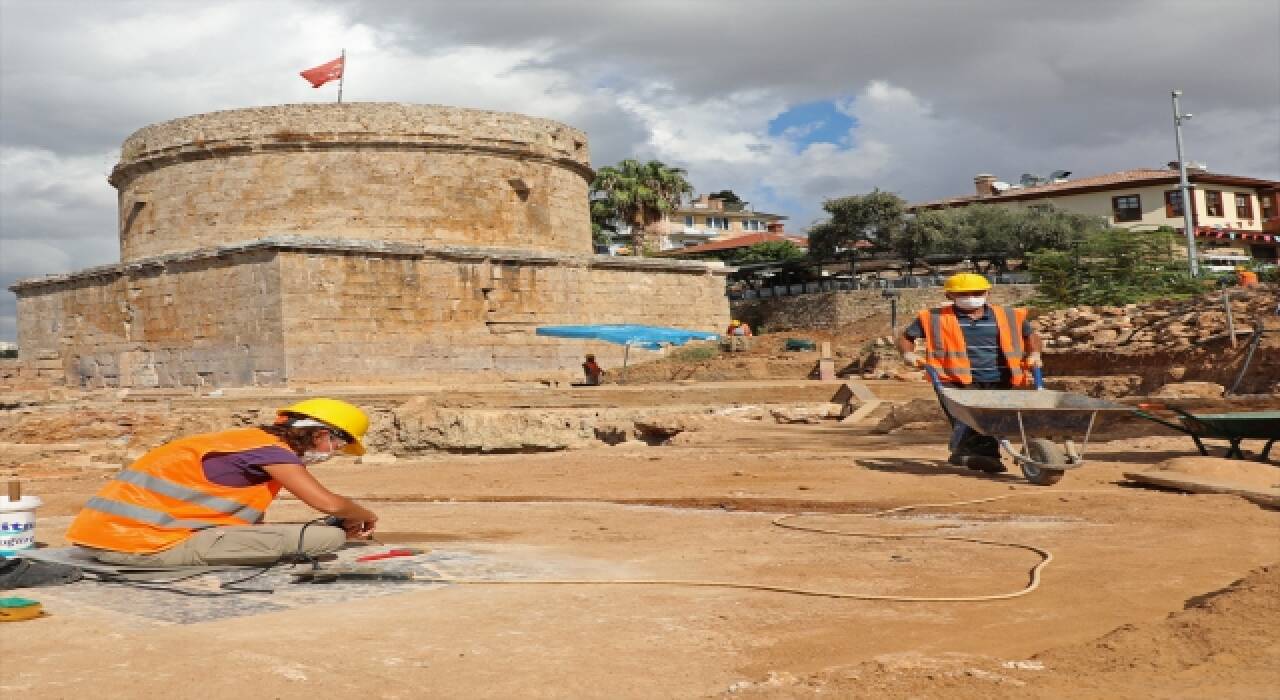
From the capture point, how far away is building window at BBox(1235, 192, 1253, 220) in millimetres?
54906

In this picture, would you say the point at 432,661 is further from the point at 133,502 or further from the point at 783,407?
the point at 783,407

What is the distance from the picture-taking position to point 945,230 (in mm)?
45344

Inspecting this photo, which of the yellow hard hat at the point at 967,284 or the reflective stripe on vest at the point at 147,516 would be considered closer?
the reflective stripe on vest at the point at 147,516

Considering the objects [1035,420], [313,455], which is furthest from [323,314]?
[313,455]

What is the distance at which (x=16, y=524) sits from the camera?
19.8 ft

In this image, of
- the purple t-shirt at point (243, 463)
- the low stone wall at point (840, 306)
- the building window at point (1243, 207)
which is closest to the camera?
the purple t-shirt at point (243, 463)

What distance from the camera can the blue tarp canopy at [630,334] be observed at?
82.0 ft

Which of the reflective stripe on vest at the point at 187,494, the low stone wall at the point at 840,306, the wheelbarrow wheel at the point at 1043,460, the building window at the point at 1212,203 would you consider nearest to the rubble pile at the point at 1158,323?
the wheelbarrow wheel at the point at 1043,460

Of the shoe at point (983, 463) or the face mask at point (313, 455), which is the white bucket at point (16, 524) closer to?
the face mask at point (313, 455)

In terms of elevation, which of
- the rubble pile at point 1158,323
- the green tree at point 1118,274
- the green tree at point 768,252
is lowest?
the rubble pile at point 1158,323

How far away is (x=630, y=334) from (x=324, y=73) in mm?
10029

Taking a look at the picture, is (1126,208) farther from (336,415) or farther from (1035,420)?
(336,415)

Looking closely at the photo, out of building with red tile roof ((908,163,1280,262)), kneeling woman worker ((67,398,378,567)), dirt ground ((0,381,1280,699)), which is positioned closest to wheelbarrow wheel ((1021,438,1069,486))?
dirt ground ((0,381,1280,699))

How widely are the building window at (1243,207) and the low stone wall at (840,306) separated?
21346 millimetres
